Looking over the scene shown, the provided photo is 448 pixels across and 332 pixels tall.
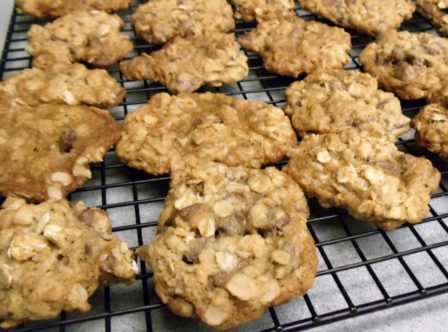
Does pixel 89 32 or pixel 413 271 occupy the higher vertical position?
pixel 89 32

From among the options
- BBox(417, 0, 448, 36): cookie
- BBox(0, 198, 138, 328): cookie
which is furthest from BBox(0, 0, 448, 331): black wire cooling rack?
BBox(417, 0, 448, 36): cookie

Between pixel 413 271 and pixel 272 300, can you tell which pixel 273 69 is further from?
pixel 272 300

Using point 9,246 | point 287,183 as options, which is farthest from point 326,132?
point 9,246

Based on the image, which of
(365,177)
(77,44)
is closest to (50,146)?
(77,44)

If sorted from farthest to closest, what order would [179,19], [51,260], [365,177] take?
[179,19] < [365,177] < [51,260]

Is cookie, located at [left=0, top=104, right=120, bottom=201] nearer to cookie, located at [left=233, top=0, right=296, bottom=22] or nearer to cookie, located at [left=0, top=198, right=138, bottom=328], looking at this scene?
cookie, located at [left=0, top=198, right=138, bottom=328]

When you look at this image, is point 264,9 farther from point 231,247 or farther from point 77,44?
point 231,247

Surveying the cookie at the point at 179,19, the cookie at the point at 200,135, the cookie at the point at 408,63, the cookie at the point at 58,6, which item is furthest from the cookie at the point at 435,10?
the cookie at the point at 58,6

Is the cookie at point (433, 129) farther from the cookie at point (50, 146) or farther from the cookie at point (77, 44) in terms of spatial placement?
the cookie at point (77, 44)
